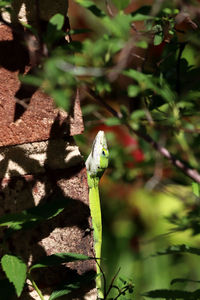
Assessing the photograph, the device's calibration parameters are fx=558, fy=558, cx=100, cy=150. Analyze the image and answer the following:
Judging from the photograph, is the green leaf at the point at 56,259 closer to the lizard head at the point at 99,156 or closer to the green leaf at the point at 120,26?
the lizard head at the point at 99,156

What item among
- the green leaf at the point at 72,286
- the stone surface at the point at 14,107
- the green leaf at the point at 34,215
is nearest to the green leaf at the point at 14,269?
the green leaf at the point at 34,215

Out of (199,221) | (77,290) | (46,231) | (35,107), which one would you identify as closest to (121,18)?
(35,107)

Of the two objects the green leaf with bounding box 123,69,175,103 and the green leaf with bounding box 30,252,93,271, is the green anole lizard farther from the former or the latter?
the green leaf with bounding box 123,69,175,103

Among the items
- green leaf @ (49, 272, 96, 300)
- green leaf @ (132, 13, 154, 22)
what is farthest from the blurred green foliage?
green leaf @ (49, 272, 96, 300)

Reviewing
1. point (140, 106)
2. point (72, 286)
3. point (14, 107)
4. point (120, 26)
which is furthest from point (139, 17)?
point (140, 106)

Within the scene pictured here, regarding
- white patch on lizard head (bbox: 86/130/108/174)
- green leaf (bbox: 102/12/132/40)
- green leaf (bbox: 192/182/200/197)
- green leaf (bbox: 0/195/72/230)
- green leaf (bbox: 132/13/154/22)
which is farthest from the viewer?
white patch on lizard head (bbox: 86/130/108/174)

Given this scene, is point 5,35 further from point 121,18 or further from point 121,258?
point 121,258

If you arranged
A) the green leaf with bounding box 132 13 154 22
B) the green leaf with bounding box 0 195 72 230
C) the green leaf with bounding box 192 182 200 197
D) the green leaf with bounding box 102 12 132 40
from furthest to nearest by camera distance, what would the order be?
the green leaf with bounding box 192 182 200 197
the green leaf with bounding box 0 195 72 230
the green leaf with bounding box 132 13 154 22
the green leaf with bounding box 102 12 132 40
